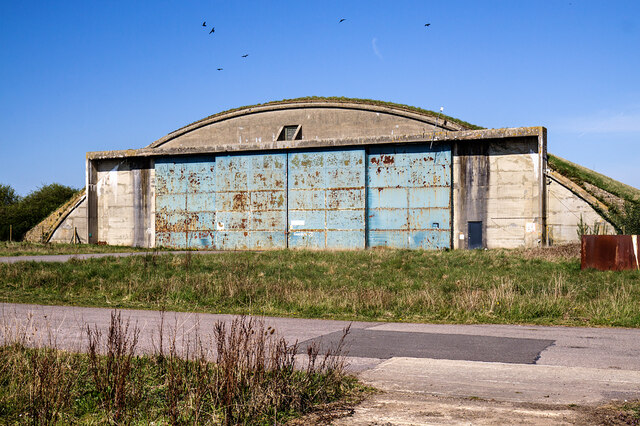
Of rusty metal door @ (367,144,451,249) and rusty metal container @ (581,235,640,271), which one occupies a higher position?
rusty metal door @ (367,144,451,249)

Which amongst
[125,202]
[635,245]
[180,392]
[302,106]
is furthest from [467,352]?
[302,106]

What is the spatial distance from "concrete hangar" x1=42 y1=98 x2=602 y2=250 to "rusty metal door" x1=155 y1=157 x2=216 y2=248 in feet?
0.22

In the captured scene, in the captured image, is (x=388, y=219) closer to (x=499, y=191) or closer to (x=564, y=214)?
(x=499, y=191)

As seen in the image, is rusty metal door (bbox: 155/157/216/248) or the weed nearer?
the weed

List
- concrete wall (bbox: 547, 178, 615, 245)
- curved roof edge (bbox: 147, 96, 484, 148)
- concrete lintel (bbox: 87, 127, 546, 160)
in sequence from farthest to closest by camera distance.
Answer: curved roof edge (bbox: 147, 96, 484, 148) < concrete lintel (bbox: 87, 127, 546, 160) < concrete wall (bbox: 547, 178, 615, 245)

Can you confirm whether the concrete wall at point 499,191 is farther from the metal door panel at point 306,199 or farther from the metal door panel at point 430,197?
the metal door panel at point 306,199

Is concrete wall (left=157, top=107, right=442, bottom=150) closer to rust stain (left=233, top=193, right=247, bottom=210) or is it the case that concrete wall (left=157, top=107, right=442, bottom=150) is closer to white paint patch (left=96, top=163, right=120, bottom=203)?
white paint patch (left=96, top=163, right=120, bottom=203)

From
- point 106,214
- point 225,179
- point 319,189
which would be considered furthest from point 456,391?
point 106,214

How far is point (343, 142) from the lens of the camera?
3741 centimetres

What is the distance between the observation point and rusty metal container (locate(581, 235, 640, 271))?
21703 mm

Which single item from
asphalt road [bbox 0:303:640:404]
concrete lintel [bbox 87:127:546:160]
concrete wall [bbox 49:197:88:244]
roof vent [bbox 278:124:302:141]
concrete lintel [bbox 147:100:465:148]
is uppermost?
concrete lintel [bbox 147:100:465:148]

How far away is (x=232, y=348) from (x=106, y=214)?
132 feet

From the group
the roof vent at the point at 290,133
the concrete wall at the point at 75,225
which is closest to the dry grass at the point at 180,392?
the concrete wall at the point at 75,225

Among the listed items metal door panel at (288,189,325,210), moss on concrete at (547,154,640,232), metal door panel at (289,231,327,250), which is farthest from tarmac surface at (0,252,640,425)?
metal door panel at (288,189,325,210)
